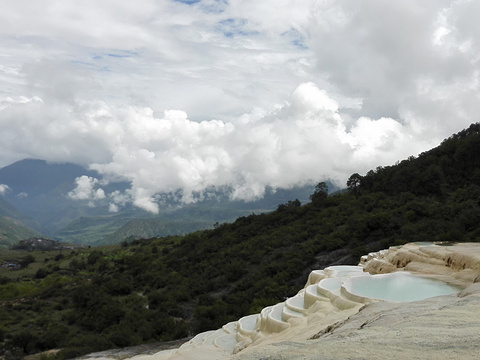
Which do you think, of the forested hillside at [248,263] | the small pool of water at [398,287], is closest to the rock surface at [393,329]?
the small pool of water at [398,287]

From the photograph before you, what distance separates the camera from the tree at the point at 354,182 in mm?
79375

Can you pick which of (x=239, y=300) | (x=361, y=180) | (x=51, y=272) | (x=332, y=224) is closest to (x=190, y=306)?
(x=239, y=300)

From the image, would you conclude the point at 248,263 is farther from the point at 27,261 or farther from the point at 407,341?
the point at 27,261

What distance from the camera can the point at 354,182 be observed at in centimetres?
7975

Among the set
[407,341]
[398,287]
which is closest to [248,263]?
[398,287]

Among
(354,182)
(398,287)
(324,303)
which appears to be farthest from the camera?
(354,182)

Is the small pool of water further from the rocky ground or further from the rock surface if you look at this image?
the rocky ground

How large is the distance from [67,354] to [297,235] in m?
39.2

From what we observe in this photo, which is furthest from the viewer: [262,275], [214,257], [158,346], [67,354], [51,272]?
[51,272]

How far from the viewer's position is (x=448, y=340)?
7312 mm

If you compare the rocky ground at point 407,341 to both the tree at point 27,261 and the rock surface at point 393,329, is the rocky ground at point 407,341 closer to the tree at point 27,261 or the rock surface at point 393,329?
the rock surface at point 393,329

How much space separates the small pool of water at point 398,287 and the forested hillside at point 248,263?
19.7m

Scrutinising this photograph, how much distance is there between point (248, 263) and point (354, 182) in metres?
31.4

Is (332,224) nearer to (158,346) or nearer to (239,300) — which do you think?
(239,300)
